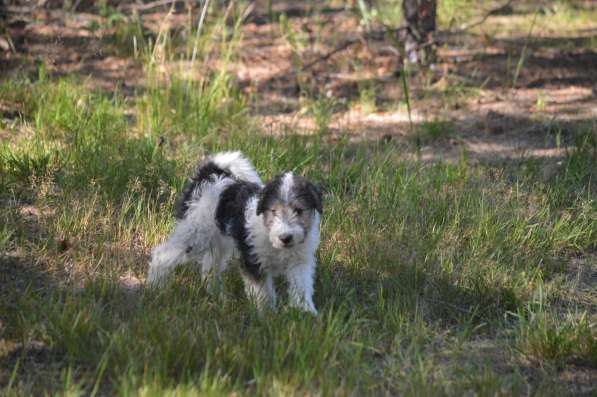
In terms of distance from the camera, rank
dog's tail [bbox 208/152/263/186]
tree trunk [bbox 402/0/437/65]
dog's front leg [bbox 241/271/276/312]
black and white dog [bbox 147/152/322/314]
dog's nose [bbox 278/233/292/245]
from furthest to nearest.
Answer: tree trunk [bbox 402/0/437/65] → dog's tail [bbox 208/152/263/186] → dog's front leg [bbox 241/271/276/312] → black and white dog [bbox 147/152/322/314] → dog's nose [bbox 278/233/292/245]

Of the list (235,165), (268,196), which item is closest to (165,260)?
(235,165)

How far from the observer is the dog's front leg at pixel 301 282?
4891mm

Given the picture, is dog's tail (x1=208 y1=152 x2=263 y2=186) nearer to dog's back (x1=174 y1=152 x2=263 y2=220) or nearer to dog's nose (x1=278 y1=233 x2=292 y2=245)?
dog's back (x1=174 y1=152 x2=263 y2=220)

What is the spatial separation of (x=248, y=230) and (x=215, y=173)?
62cm

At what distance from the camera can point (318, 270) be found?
18.3 feet

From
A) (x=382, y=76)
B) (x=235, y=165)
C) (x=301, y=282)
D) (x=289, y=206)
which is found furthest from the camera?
(x=382, y=76)

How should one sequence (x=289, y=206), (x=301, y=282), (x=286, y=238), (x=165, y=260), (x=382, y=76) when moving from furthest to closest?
(x=382, y=76) → (x=165, y=260) → (x=301, y=282) → (x=289, y=206) → (x=286, y=238)

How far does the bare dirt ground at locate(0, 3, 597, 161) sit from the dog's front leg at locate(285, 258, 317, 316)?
123 inches

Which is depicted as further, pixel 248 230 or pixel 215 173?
pixel 215 173

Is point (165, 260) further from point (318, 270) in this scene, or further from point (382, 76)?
point (382, 76)

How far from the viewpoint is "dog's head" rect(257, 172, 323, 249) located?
4705 millimetres

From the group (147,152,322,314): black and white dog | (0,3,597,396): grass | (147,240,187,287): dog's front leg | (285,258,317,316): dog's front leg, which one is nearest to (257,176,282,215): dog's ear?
(147,152,322,314): black and white dog

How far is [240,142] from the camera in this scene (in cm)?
728

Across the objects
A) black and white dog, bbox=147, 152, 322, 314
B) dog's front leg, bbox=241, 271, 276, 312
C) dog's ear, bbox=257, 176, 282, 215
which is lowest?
dog's front leg, bbox=241, 271, 276, 312
